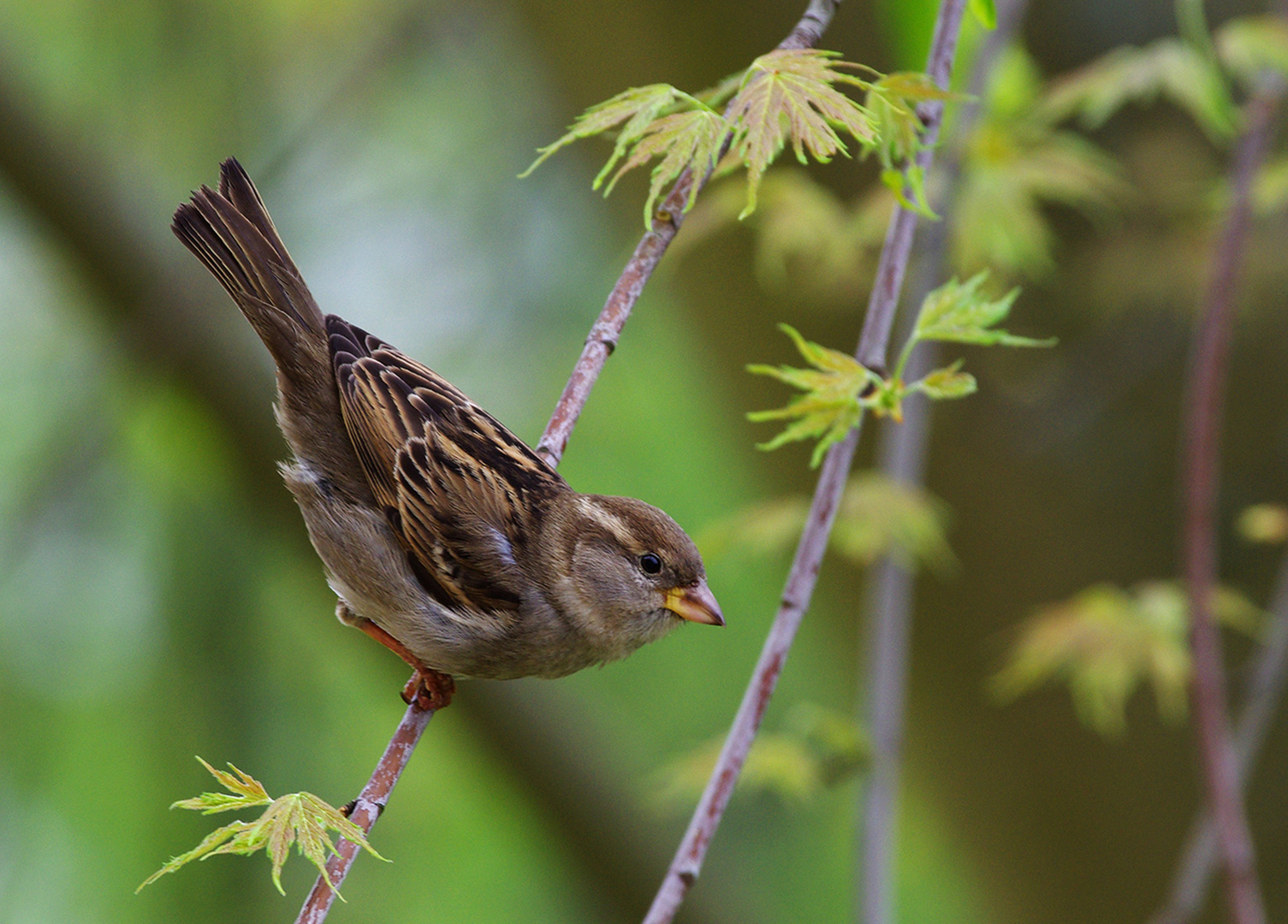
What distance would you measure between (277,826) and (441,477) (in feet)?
3.27

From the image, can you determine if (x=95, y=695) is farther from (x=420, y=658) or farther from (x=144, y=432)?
(x=420, y=658)

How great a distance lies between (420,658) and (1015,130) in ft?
7.23

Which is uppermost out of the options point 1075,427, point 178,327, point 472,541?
point 1075,427

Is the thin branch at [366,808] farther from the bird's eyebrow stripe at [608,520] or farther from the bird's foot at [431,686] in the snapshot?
the bird's eyebrow stripe at [608,520]

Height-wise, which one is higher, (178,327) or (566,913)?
(178,327)

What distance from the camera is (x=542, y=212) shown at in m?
6.26

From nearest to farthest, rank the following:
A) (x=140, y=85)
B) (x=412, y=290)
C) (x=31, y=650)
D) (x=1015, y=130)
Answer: (x=1015, y=130) < (x=31, y=650) < (x=140, y=85) < (x=412, y=290)

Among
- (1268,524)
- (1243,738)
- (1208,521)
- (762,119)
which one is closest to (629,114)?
(762,119)

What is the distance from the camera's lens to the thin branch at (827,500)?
1.65 m

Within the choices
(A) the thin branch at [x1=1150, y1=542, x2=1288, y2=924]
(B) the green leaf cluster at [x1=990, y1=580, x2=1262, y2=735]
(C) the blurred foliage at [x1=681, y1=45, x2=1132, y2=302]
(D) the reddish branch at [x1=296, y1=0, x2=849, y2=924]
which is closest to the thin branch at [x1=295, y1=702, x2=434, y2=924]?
(D) the reddish branch at [x1=296, y1=0, x2=849, y2=924]

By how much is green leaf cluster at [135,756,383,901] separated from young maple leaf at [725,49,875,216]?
2.72ft

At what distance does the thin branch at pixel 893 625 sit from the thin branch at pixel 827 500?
2.83 ft

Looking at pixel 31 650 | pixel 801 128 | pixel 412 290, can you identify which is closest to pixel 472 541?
pixel 801 128

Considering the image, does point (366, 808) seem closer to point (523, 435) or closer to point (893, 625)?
point (893, 625)
